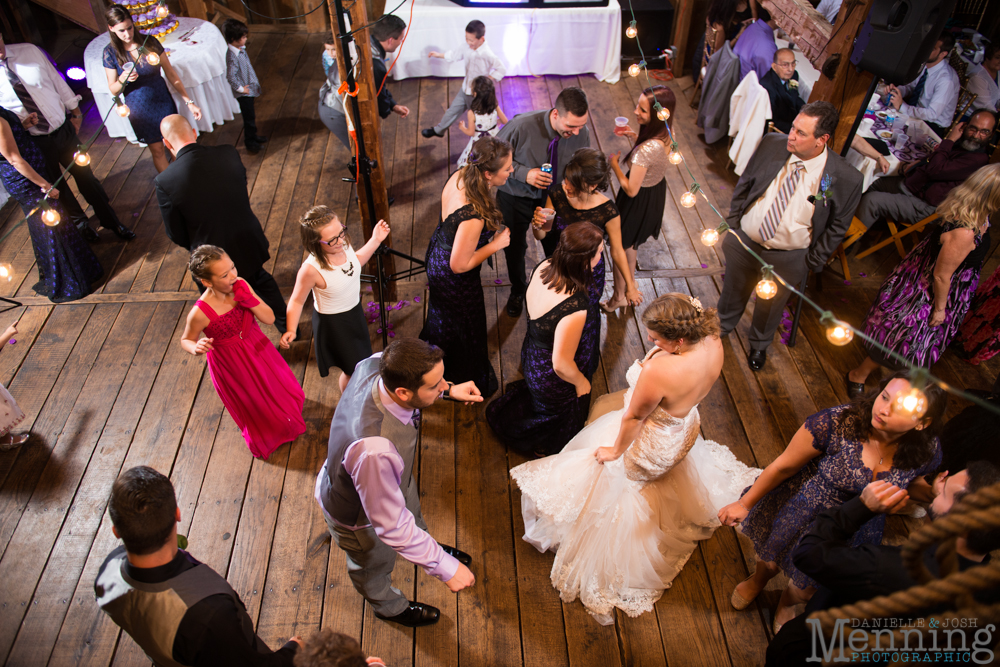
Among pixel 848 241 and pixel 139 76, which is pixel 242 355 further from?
pixel 848 241

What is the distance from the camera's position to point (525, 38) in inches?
233

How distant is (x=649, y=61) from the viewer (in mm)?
6332

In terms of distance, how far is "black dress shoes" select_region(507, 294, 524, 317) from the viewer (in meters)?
3.72

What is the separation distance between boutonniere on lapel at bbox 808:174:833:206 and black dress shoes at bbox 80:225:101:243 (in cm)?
465

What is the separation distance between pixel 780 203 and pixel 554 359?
150 cm

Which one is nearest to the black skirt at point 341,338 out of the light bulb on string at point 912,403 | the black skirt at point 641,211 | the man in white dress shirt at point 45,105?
the black skirt at point 641,211

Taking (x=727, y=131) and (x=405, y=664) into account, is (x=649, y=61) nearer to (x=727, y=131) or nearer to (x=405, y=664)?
(x=727, y=131)

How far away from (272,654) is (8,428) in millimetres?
2281

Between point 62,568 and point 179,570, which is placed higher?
point 179,570

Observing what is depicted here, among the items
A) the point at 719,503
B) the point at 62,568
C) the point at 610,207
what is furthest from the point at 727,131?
the point at 62,568

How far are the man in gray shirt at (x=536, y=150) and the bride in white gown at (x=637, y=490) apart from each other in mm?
1389

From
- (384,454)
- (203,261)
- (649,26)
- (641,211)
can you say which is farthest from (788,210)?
(649,26)

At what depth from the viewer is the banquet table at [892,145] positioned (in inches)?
148

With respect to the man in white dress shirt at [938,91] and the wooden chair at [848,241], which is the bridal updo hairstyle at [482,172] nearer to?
the wooden chair at [848,241]
